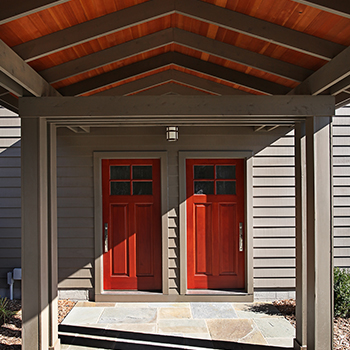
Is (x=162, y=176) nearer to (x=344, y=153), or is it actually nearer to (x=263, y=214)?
(x=263, y=214)

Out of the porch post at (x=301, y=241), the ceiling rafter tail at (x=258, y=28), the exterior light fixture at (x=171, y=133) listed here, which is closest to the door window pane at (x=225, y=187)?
the exterior light fixture at (x=171, y=133)

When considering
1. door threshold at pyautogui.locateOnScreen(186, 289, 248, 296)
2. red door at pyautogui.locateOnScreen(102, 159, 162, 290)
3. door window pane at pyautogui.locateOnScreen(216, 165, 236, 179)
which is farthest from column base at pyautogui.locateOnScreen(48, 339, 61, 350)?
door window pane at pyautogui.locateOnScreen(216, 165, 236, 179)

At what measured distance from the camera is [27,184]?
279 cm

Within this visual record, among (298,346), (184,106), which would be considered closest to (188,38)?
(184,106)

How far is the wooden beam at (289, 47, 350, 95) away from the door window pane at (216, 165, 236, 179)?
5.92 ft

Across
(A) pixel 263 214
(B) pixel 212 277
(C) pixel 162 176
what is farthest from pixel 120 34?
(B) pixel 212 277

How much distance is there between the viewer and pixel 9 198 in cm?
462

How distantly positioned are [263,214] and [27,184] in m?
3.20

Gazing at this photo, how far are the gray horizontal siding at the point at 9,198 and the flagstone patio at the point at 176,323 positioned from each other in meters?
1.19

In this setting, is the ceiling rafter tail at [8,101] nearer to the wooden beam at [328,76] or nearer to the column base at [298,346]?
the wooden beam at [328,76]

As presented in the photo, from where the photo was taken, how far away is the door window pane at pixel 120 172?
4672 millimetres

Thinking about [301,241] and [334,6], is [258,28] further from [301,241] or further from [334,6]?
[301,241]

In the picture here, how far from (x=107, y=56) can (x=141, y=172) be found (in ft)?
6.78

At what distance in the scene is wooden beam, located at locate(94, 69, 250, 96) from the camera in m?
3.85
